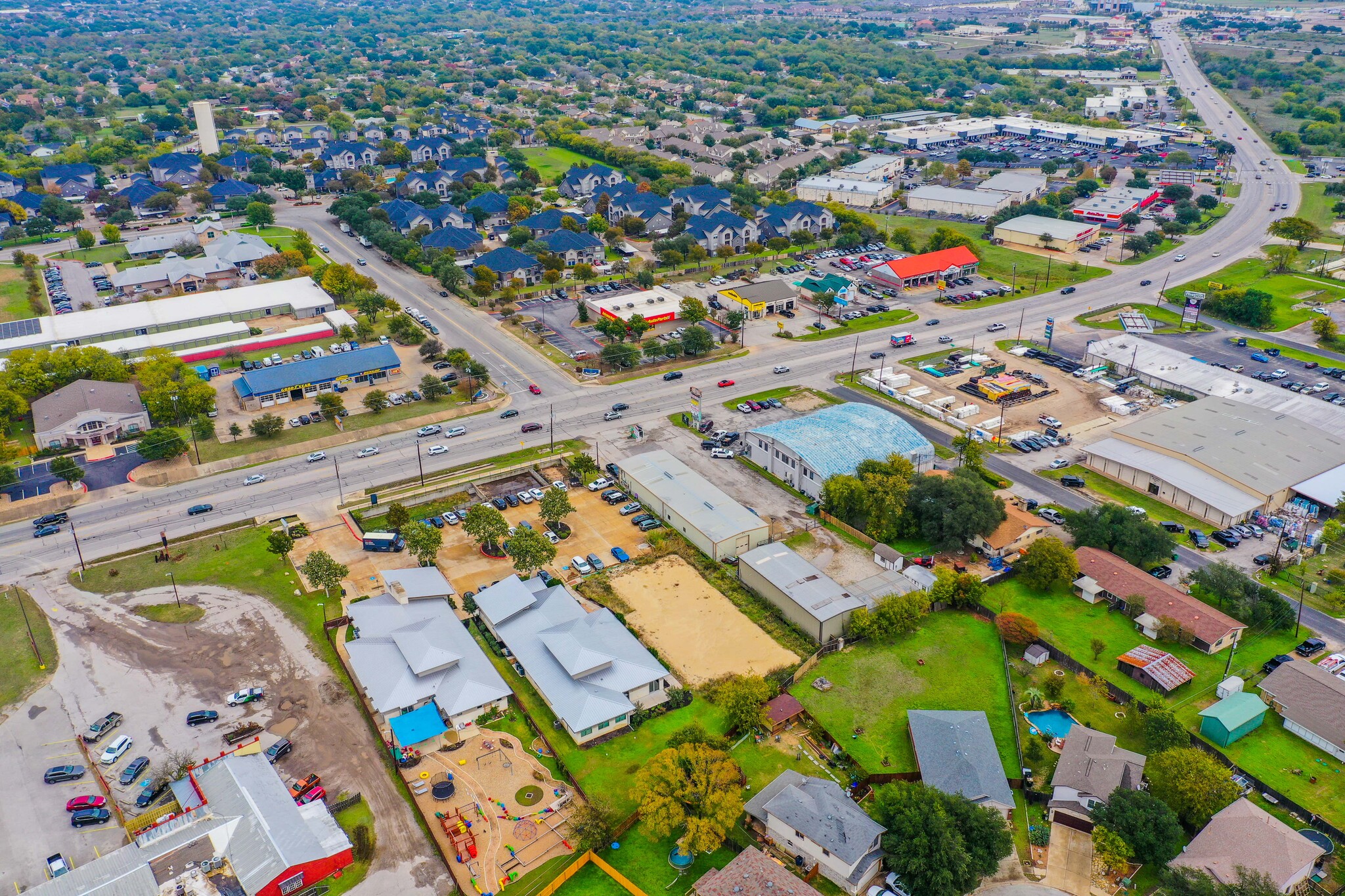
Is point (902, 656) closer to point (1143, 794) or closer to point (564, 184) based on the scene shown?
point (1143, 794)

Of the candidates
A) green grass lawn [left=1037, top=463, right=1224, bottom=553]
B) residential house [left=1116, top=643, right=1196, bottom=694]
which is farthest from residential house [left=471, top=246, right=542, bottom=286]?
residential house [left=1116, top=643, right=1196, bottom=694]

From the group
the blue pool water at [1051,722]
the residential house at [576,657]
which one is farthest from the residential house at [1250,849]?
the residential house at [576,657]

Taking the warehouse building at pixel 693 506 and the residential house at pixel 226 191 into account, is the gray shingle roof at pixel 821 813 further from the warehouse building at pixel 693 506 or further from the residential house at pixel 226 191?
the residential house at pixel 226 191

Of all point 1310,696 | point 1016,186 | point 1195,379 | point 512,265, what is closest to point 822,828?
point 1310,696

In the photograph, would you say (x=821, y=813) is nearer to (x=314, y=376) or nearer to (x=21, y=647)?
(x=21, y=647)

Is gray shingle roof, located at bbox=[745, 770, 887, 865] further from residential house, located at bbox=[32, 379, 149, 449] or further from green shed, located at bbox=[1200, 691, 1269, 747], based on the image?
residential house, located at bbox=[32, 379, 149, 449]

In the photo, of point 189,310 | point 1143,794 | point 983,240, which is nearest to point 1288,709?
point 1143,794
